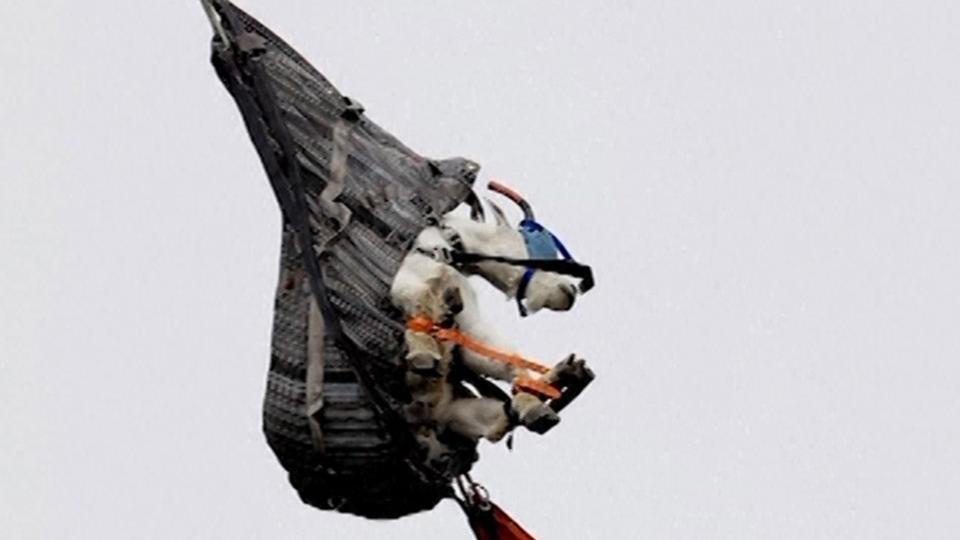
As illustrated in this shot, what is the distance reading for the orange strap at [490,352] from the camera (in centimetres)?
672

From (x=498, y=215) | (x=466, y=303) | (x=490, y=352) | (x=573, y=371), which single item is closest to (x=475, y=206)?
(x=498, y=215)

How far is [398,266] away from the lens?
6.91 metres

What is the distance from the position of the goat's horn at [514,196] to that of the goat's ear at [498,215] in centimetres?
4

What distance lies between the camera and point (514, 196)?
281 inches

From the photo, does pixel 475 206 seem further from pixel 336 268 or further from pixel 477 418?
pixel 477 418

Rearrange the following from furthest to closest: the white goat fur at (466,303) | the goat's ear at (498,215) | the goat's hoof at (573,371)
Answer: the goat's ear at (498,215) → the white goat fur at (466,303) → the goat's hoof at (573,371)

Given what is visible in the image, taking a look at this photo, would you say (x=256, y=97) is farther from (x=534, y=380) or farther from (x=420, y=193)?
(x=534, y=380)

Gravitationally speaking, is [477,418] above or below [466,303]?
below

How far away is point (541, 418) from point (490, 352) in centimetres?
22

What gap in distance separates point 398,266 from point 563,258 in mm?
356

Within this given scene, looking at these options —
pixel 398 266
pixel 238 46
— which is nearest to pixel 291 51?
pixel 238 46

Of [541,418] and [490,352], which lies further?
[490,352]

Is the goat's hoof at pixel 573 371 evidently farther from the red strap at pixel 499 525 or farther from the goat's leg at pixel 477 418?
the red strap at pixel 499 525

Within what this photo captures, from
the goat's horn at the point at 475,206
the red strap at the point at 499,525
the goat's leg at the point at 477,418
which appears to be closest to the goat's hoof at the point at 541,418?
the goat's leg at the point at 477,418
